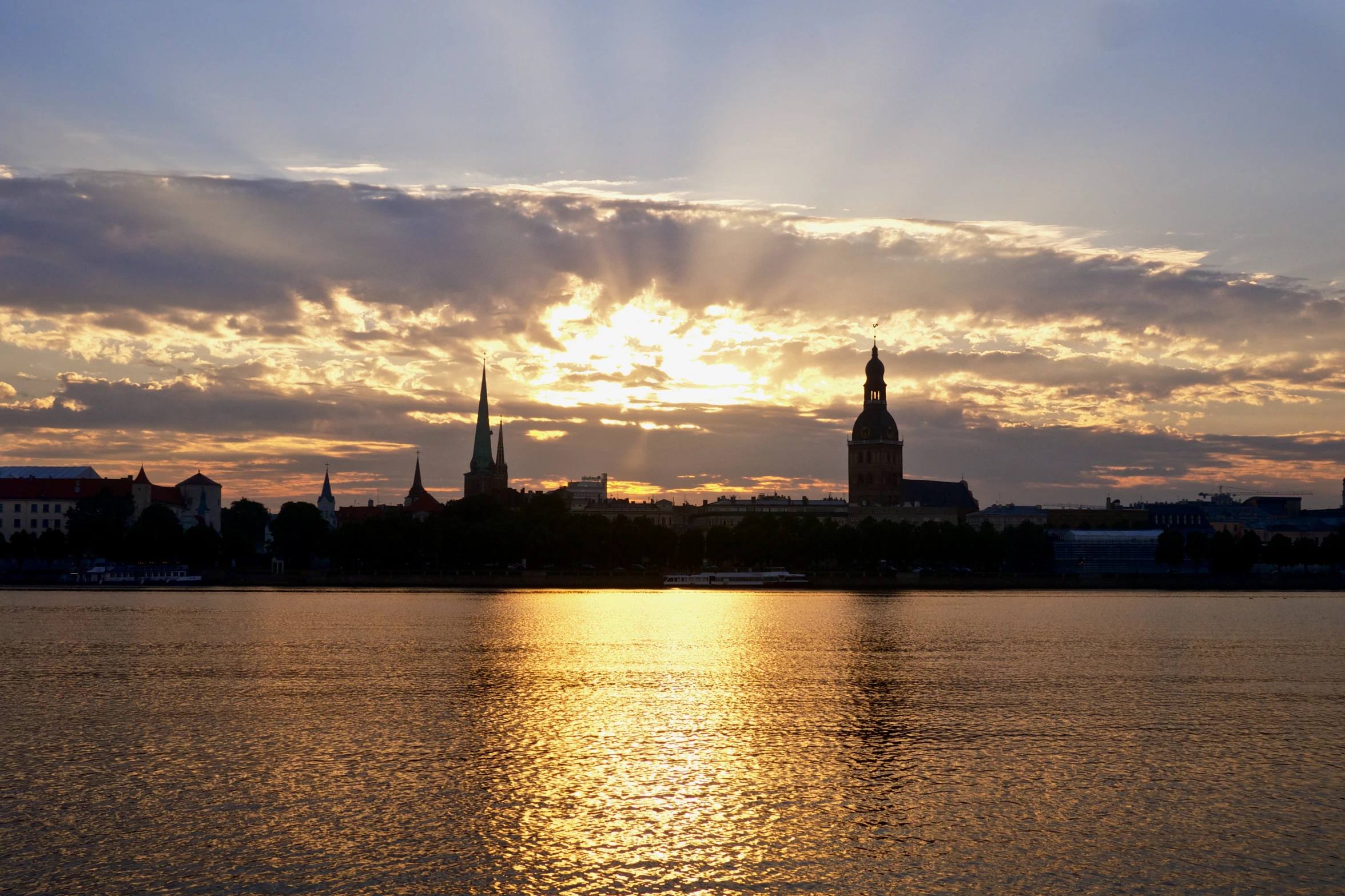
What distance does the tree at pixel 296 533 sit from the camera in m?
177

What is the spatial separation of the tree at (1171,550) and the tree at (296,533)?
120 metres

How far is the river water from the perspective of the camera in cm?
2156

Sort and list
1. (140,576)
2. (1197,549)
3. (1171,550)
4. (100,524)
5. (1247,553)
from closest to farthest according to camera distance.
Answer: (140,576) < (100,524) < (1247,553) < (1171,550) < (1197,549)

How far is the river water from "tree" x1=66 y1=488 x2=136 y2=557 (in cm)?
A: 10546

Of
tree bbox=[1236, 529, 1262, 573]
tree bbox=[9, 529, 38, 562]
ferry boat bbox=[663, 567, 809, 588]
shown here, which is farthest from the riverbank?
tree bbox=[9, 529, 38, 562]

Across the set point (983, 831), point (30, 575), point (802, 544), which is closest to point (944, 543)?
point (802, 544)

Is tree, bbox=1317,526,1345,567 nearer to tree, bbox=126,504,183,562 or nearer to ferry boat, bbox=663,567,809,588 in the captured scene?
ferry boat, bbox=663,567,809,588

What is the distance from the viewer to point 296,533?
178 meters

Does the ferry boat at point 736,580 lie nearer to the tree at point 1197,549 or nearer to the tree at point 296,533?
the tree at point 296,533

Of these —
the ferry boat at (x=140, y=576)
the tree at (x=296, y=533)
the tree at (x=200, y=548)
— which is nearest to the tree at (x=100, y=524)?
the ferry boat at (x=140, y=576)

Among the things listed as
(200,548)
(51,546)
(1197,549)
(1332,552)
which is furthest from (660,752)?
(1332,552)

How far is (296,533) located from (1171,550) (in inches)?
4925

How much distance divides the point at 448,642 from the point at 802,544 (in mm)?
106864

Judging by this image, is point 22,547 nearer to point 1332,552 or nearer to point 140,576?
point 140,576
